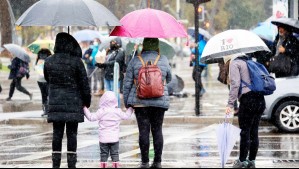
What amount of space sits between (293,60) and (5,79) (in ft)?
85.0

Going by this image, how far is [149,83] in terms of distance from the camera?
11516mm

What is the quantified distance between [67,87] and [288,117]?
7386 millimetres

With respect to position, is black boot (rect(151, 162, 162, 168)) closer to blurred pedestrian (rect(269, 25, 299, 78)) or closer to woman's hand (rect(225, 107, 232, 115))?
woman's hand (rect(225, 107, 232, 115))

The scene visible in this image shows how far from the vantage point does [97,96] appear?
1152 inches

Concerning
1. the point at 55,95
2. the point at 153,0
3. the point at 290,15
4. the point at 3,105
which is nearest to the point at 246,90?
the point at 55,95

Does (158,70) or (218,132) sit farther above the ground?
(158,70)

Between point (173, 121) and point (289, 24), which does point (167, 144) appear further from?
point (173, 121)

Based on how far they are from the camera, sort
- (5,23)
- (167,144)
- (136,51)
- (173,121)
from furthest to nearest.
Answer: (5,23) < (173,121) < (167,144) < (136,51)

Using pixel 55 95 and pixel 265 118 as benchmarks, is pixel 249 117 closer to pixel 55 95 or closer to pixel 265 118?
pixel 55 95

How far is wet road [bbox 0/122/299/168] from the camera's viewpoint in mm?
12777

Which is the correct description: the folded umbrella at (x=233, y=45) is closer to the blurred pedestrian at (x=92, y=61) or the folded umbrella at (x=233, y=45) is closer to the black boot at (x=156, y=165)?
the black boot at (x=156, y=165)

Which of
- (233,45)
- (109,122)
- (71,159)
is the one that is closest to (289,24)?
(233,45)

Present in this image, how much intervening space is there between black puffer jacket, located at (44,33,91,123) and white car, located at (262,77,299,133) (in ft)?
23.1

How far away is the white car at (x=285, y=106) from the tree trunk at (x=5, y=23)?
32012 mm
